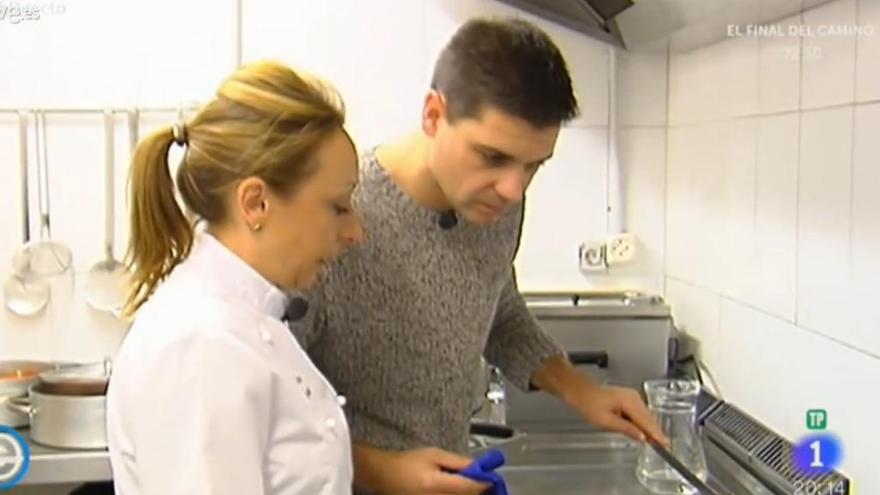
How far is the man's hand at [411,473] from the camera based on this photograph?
891 millimetres

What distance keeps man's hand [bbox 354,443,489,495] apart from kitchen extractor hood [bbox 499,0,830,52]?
62 cm

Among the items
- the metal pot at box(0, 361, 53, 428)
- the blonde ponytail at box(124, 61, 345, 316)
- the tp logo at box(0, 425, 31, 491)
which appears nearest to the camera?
the blonde ponytail at box(124, 61, 345, 316)

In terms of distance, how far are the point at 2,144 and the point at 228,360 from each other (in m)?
1.36

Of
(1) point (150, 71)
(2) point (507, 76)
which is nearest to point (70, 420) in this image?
(1) point (150, 71)

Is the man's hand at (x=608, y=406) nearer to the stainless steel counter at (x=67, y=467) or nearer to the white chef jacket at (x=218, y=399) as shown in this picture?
the white chef jacket at (x=218, y=399)

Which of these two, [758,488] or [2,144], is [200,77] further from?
[758,488]

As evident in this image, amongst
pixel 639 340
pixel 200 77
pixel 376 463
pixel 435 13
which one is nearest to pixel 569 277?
pixel 639 340

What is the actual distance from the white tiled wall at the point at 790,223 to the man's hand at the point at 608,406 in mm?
232

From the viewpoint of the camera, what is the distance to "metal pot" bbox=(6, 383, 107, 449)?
4.98ft

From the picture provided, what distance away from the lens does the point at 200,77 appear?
76.0 inches

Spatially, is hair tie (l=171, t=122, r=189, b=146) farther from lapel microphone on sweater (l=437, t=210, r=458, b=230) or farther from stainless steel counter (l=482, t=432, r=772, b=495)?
stainless steel counter (l=482, t=432, r=772, b=495)

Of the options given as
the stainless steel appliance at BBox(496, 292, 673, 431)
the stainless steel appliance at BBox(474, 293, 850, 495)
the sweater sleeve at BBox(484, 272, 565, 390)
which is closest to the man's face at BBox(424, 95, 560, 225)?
the sweater sleeve at BBox(484, 272, 565, 390)

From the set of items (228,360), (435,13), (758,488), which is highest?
(435,13)

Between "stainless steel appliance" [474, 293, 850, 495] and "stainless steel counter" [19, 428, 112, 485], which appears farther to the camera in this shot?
"stainless steel counter" [19, 428, 112, 485]
